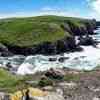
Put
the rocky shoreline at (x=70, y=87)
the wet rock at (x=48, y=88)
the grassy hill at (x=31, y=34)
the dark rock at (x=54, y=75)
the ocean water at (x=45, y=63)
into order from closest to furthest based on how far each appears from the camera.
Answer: the rocky shoreline at (x=70, y=87), the wet rock at (x=48, y=88), the dark rock at (x=54, y=75), the ocean water at (x=45, y=63), the grassy hill at (x=31, y=34)

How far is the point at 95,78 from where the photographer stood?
46.7 metres

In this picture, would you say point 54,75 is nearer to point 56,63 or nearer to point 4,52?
point 56,63

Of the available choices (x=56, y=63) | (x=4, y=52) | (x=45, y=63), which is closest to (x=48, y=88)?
(x=56, y=63)

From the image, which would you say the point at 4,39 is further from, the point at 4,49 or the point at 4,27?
the point at 4,27

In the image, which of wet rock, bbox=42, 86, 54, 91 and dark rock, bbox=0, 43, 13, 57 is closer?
wet rock, bbox=42, 86, 54, 91

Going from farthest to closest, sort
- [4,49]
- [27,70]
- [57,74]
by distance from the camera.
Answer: [4,49] → [27,70] → [57,74]

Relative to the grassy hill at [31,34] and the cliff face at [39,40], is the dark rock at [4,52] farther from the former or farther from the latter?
the grassy hill at [31,34]

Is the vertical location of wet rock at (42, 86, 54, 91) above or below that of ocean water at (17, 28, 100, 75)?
above

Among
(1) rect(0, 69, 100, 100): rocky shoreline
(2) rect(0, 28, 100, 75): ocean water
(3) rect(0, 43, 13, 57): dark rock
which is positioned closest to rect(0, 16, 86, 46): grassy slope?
(3) rect(0, 43, 13, 57): dark rock

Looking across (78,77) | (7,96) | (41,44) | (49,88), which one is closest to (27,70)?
(78,77)

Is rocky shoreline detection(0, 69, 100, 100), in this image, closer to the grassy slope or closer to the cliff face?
the cliff face

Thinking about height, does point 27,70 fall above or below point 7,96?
below

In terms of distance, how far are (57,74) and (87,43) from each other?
8439cm

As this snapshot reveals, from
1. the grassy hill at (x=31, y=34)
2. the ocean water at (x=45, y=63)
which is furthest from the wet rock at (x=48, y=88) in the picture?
the grassy hill at (x=31, y=34)
